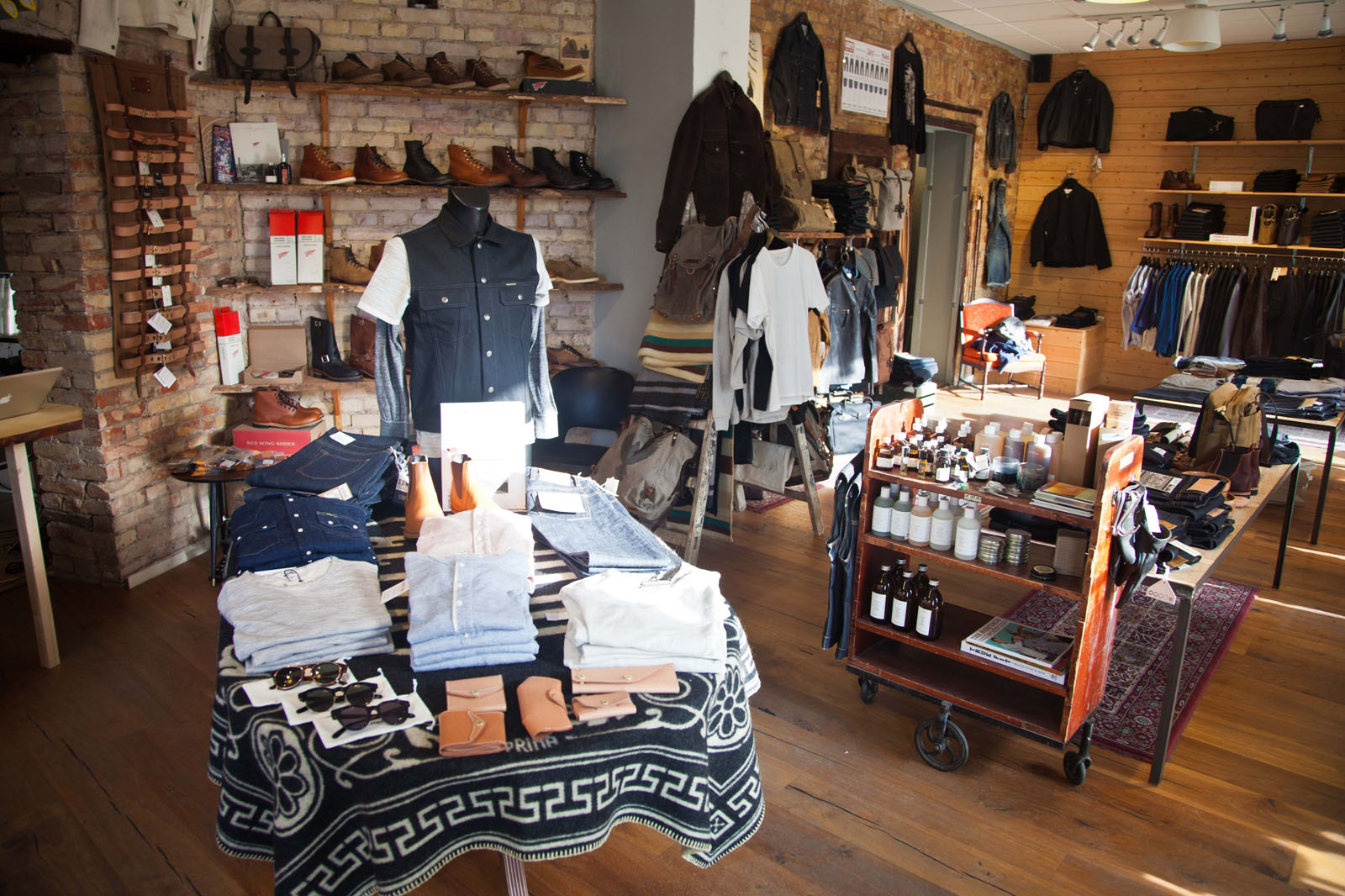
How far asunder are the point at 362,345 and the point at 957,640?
10.8 feet

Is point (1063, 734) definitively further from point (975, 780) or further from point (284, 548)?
point (284, 548)

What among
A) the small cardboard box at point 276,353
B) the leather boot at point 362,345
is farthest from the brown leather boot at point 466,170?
the small cardboard box at point 276,353

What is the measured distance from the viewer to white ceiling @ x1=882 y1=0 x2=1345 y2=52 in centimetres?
700

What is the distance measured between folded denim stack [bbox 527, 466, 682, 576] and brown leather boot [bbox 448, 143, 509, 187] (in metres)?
2.47

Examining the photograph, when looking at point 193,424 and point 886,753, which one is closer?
point 886,753

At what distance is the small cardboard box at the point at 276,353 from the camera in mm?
4676

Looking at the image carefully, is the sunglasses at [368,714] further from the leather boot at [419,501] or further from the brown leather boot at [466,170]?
the brown leather boot at [466,170]

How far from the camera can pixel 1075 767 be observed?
287 cm

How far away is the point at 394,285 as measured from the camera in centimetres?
321

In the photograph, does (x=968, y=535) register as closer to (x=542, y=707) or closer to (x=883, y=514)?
(x=883, y=514)

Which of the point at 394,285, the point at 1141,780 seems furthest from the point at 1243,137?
the point at 394,285

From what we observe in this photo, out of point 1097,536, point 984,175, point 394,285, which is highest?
point 984,175

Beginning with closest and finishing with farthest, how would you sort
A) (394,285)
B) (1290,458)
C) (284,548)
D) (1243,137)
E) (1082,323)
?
(284,548) < (394,285) < (1290,458) < (1243,137) < (1082,323)

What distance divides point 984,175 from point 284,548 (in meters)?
8.39
